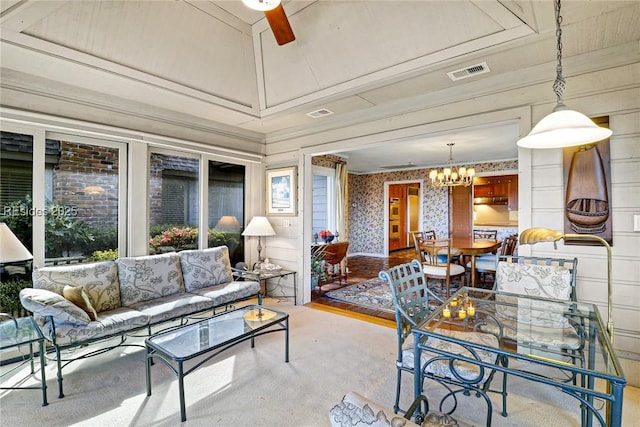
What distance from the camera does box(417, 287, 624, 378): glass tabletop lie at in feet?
4.97

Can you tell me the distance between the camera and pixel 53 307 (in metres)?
2.28

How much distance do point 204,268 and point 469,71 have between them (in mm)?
3491

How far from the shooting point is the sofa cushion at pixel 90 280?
2664 mm

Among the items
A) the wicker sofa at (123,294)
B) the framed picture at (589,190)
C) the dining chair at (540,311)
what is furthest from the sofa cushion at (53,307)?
the framed picture at (589,190)

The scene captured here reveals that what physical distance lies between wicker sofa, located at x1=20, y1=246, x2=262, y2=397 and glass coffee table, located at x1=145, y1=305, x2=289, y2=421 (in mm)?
401

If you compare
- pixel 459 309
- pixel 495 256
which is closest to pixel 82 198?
pixel 459 309

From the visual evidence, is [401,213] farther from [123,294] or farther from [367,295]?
[123,294]

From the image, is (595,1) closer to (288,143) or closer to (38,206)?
(288,143)

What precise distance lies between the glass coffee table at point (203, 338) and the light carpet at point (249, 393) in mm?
152

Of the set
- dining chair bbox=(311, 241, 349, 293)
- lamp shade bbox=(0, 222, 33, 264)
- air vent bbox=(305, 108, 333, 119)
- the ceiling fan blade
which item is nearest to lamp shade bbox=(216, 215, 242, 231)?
dining chair bbox=(311, 241, 349, 293)

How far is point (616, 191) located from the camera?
8.04 feet

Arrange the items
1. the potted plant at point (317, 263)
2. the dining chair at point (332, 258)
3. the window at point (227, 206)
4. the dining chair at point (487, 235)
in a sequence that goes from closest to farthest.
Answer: the window at point (227, 206), the potted plant at point (317, 263), the dining chair at point (332, 258), the dining chair at point (487, 235)

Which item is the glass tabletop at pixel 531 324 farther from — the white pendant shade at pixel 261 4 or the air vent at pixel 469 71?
the white pendant shade at pixel 261 4

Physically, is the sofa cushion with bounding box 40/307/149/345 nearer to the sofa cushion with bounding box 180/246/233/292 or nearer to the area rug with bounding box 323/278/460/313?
the sofa cushion with bounding box 180/246/233/292
